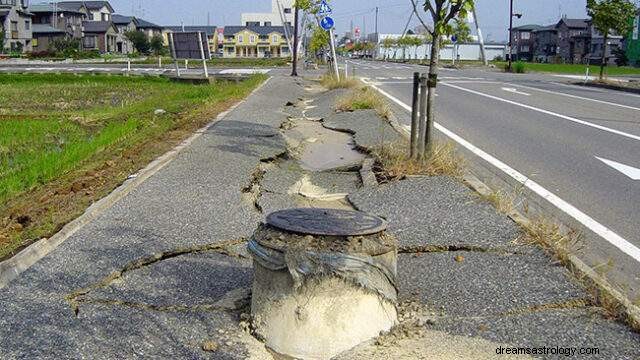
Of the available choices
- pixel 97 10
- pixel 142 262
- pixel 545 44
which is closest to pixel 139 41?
pixel 97 10

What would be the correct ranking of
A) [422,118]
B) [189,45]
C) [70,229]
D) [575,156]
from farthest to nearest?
1. [189,45]
2. [575,156]
3. [422,118]
4. [70,229]

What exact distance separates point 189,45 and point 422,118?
23.5m

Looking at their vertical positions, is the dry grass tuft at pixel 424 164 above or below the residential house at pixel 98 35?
below

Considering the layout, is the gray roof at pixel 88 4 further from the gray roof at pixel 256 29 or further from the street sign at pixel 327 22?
the street sign at pixel 327 22

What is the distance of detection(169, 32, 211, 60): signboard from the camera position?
96.8 ft

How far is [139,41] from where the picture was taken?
86250mm

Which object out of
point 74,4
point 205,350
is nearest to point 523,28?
point 74,4

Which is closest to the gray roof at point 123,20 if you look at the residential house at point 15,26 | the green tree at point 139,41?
the green tree at point 139,41

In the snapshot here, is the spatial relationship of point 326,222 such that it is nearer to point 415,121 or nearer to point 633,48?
point 415,121

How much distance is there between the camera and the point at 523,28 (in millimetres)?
104312

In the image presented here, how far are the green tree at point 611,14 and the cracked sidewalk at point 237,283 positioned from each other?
1157 inches

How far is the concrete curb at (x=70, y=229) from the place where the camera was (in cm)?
448

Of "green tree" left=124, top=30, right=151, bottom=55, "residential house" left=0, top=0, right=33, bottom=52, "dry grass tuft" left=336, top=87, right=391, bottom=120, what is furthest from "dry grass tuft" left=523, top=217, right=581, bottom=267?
"green tree" left=124, top=30, right=151, bottom=55

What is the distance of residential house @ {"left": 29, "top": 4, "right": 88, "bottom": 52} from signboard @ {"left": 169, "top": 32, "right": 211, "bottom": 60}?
5852cm
